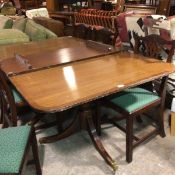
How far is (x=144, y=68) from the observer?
1.76m

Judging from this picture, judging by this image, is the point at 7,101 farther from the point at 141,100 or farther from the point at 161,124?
the point at 161,124

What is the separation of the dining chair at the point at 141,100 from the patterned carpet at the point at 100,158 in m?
0.09

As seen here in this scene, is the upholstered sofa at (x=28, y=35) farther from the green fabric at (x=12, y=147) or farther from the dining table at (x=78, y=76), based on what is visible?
the green fabric at (x=12, y=147)

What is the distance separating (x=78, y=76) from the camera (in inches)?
65.2

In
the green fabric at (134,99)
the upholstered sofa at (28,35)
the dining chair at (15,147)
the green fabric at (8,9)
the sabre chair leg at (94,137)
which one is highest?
the green fabric at (8,9)

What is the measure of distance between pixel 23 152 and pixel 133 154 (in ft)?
3.26

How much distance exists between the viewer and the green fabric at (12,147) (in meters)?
1.24

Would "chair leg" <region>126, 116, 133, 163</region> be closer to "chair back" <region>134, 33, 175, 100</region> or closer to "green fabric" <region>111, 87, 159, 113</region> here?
"green fabric" <region>111, 87, 159, 113</region>

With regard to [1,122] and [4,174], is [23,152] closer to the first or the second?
[4,174]

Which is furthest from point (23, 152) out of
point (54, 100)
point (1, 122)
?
point (1, 122)

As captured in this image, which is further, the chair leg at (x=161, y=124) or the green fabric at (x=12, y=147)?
the chair leg at (x=161, y=124)

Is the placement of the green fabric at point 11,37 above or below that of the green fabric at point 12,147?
above

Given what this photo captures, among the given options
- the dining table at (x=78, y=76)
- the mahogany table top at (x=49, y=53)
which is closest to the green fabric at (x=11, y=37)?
the mahogany table top at (x=49, y=53)

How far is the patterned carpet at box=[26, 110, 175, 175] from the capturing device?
1.82 m
